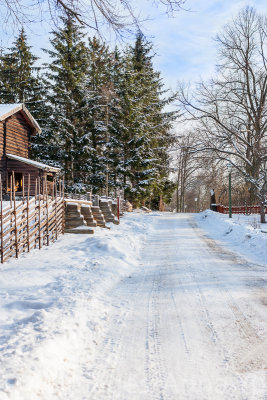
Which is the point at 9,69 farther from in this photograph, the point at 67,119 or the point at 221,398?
the point at 221,398

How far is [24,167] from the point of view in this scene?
71.8 feet

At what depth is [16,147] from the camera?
22609mm

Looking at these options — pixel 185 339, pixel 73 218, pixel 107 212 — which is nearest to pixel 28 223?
pixel 73 218

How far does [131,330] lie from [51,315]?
1120 millimetres

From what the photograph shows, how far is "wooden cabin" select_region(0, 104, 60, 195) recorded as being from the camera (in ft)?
68.2


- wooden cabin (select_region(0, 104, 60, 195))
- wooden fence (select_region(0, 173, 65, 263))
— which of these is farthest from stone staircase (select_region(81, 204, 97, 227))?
wooden cabin (select_region(0, 104, 60, 195))

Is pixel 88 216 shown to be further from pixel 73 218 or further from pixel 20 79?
pixel 20 79

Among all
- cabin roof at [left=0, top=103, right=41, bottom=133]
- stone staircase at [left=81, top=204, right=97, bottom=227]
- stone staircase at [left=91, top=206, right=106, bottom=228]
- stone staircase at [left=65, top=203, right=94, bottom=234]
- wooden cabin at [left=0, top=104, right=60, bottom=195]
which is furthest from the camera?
wooden cabin at [left=0, top=104, right=60, bottom=195]

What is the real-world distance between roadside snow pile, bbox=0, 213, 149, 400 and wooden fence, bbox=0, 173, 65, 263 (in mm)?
520

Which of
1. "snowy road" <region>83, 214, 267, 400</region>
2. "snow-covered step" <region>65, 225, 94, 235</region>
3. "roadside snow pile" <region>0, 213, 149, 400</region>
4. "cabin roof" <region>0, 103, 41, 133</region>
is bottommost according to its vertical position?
"snowy road" <region>83, 214, 267, 400</region>

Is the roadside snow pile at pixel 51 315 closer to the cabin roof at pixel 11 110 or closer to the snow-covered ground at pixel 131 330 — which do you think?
the snow-covered ground at pixel 131 330

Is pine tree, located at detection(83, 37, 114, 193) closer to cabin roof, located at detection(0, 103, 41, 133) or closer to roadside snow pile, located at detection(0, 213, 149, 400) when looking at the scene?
cabin roof, located at detection(0, 103, 41, 133)

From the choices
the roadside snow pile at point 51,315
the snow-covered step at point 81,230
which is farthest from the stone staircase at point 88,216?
the roadside snow pile at point 51,315

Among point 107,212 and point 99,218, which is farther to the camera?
point 107,212
